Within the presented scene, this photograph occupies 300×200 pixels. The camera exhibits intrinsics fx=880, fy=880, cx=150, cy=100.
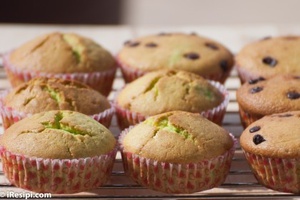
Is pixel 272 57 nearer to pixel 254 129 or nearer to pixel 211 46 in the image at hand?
pixel 211 46

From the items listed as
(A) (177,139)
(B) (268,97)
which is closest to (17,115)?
(A) (177,139)

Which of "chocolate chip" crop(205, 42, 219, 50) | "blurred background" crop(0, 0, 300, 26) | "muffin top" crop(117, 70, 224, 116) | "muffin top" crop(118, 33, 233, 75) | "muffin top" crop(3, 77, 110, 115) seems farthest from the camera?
"blurred background" crop(0, 0, 300, 26)

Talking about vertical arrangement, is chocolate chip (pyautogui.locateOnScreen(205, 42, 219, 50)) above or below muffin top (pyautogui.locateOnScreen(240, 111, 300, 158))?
below

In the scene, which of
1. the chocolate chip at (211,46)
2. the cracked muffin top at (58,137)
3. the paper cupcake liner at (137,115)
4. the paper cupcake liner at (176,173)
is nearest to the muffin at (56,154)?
the cracked muffin top at (58,137)

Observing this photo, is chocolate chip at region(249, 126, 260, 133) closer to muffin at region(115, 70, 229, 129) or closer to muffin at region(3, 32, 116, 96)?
muffin at region(115, 70, 229, 129)

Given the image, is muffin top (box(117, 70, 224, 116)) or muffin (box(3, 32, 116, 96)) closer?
muffin top (box(117, 70, 224, 116))

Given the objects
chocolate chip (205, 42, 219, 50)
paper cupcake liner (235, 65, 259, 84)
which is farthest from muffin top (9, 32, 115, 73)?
paper cupcake liner (235, 65, 259, 84)
